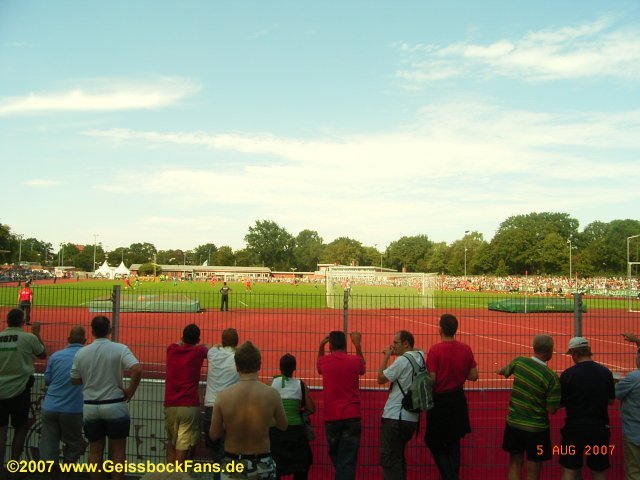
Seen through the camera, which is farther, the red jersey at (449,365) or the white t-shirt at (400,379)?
the red jersey at (449,365)

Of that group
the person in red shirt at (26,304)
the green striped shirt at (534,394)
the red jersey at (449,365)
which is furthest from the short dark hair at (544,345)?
the person in red shirt at (26,304)

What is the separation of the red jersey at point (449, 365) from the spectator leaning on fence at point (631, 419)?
161 centimetres

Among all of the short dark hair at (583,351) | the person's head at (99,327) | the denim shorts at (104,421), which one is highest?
the person's head at (99,327)

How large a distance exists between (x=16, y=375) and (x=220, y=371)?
230 cm

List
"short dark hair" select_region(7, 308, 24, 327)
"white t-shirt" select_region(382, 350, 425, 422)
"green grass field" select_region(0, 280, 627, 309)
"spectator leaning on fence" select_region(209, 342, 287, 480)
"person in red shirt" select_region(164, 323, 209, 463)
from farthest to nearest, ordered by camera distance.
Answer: "green grass field" select_region(0, 280, 627, 309) → "short dark hair" select_region(7, 308, 24, 327) → "person in red shirt" select_region(164, 323, 209, 463) → "white t-shirt" select_region(382, 350, 425, 422) → "spectator leaning on fence" select_region(209, 342, 287, 480)

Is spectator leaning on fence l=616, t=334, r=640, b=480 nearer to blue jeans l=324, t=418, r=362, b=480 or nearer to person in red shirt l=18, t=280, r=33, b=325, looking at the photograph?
blue jeans l=324, t=418, r=362, b=480

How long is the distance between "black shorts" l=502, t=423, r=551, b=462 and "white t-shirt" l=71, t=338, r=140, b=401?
3.89 m

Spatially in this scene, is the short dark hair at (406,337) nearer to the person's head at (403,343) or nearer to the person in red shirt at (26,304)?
the person's head at (403,343)

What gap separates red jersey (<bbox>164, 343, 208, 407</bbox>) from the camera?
593 cm

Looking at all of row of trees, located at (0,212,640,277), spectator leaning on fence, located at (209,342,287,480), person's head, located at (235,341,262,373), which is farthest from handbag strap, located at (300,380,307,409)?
row of trees, located at (0,212,640,277)

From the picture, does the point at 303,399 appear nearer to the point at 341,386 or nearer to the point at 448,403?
the point at 341,386

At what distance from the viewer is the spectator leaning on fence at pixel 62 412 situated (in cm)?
593

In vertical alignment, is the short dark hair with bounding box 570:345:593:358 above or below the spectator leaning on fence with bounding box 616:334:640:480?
above

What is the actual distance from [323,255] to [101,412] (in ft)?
559
